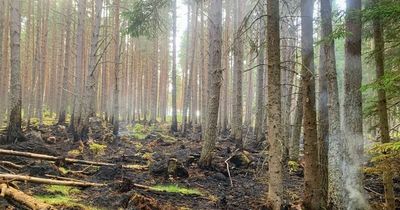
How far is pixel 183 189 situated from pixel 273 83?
3.88 m

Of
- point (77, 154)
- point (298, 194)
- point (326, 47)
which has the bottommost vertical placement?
point (298, 194)

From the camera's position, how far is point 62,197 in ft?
22.2

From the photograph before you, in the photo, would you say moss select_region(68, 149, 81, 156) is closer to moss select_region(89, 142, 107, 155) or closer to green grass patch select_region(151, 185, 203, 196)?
moss select_region(89, 142, 107, 155)

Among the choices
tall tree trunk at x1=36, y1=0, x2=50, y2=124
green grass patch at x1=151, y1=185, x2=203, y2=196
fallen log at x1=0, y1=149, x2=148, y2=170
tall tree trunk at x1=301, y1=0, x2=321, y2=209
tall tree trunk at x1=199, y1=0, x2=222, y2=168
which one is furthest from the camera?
tall tree trunk at x1=36, y1=0, x2=50, y2=124

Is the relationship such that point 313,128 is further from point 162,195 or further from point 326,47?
point 162,195

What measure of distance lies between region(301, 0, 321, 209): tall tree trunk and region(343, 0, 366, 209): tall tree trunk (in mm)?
781

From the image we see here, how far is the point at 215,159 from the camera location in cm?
1270

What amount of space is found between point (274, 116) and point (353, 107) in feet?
8.26

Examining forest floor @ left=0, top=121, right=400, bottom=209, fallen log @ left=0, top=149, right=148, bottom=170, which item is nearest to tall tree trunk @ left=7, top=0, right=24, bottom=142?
forest floor @ left=0, top=121, right=400, bottom=209

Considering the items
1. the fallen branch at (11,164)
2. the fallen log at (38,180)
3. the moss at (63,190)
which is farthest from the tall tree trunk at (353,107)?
the fallen branch at (11,164)

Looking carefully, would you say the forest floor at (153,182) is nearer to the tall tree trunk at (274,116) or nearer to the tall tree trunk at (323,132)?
the tall tree trunk at (274,116)

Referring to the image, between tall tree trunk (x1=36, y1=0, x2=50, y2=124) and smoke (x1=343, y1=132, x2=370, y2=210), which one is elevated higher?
tall tree trunk (x1=36, y1=0, x2=50, y2=124)

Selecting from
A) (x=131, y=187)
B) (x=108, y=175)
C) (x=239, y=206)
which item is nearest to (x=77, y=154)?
(x=108, y=175)

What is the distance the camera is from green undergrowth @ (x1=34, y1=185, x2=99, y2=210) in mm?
6273
